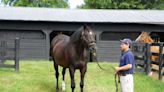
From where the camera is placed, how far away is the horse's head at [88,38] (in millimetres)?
9664

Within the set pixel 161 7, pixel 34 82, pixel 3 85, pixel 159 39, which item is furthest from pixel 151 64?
pixel 161 7

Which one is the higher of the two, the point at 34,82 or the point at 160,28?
the point at 160,28

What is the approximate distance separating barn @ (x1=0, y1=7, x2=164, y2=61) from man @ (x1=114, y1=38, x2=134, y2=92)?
17615 millimetres

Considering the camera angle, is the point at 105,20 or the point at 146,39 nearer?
the point at 146,39

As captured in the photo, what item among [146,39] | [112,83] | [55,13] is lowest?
[112,83]

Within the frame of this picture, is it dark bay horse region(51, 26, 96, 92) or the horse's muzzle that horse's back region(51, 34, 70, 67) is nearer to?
dark bay horse region(51, 26, 96, 92)

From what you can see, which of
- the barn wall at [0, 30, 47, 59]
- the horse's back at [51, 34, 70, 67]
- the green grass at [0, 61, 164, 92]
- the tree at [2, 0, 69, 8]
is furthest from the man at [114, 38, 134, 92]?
the tree at [2, 0, 69, 8]

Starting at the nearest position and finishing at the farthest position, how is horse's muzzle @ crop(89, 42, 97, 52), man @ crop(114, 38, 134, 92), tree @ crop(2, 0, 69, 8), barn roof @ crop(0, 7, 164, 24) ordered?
1. man @ crop(114, 38, 134, 92)
2. horse's muzzle @ crop(89, 42, 97, 52)
3. barn roof @ crop(0, 7, 164, 24)
4. tree @ crop(2, 0, 69, 8)

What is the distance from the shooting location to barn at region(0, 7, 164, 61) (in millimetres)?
26297

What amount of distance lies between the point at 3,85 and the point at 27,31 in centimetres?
1478

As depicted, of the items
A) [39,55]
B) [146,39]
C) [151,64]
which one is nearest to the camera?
[151,64]

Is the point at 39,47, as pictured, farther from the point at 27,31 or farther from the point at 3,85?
the point at 3,85

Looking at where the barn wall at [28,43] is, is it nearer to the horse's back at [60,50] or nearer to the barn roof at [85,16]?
the barn roof at [85,16]

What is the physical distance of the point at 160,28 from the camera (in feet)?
90.7
